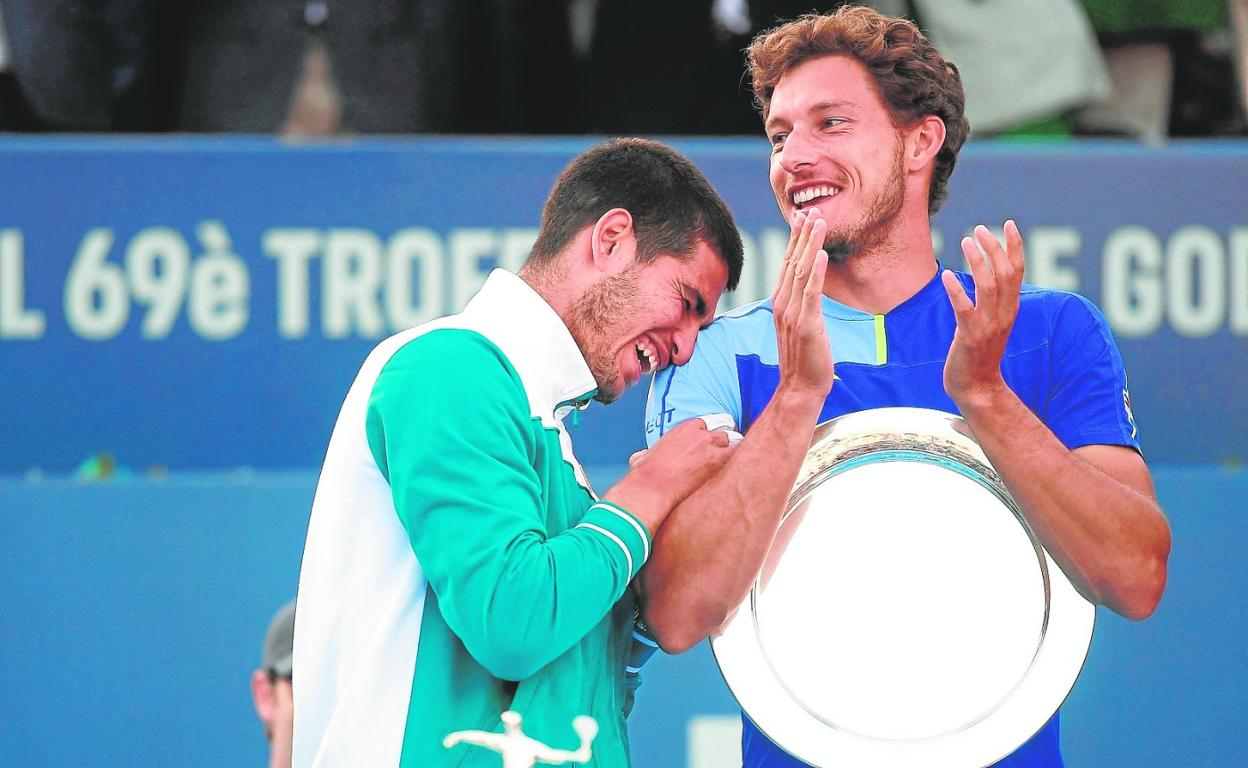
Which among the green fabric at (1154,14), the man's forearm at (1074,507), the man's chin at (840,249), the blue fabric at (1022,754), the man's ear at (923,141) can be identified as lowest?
the blue fabric at (1022,754)

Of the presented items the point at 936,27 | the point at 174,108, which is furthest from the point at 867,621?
the point at 174,108

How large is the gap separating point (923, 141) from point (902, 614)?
61 cm

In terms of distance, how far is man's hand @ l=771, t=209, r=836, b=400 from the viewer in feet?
5.09

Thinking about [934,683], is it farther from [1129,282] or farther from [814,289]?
[1129,282]

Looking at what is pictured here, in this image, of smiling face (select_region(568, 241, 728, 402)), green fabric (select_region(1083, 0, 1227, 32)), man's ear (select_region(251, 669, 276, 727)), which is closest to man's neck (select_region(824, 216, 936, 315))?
smiling face (select_region(568, 241, 728, 402))

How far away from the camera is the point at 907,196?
192cm

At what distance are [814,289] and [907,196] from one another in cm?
41

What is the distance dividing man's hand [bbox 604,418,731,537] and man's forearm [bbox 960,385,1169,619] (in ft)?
0.80

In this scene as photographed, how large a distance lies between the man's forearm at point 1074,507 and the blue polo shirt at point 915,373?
0.11 meters

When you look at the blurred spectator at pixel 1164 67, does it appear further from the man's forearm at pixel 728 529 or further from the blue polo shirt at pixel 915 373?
the man's forearm at pixel 728 529

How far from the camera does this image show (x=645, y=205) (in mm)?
1635

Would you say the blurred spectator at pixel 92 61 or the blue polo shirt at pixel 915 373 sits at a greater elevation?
the blurred spectator at pixel 92 61

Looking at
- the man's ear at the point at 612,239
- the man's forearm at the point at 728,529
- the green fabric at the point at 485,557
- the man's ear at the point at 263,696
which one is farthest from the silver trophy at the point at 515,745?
the man's ear at the point at 263,696

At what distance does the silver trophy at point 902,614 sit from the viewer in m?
1.56
